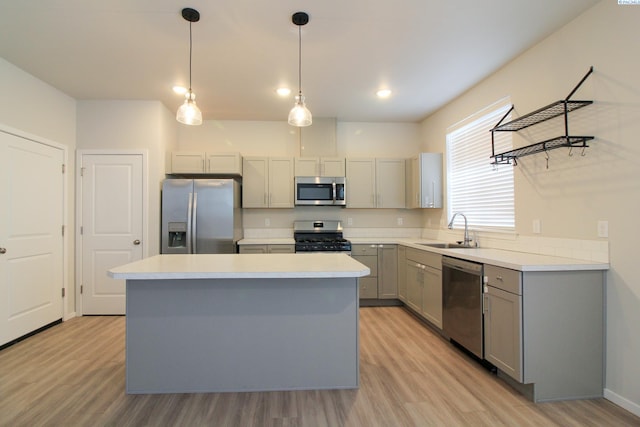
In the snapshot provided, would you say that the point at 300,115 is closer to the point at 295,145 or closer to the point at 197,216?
the point at 197,216

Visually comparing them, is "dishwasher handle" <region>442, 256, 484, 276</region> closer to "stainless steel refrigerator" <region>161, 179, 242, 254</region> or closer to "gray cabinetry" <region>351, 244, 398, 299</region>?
"gray cabinetry" <region>351, 244, 398, 299</region>

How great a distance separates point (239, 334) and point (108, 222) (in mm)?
2768

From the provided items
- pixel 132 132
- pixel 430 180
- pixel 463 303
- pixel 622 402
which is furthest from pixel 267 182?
pixel 622 402

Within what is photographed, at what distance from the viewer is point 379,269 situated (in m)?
4.24

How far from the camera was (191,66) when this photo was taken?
9.85 feet

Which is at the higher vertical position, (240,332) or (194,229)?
(194,229)

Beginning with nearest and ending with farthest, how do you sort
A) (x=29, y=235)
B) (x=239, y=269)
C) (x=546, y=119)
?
(x=239, y=269) < (x=546, y=119) < (x=29, y=235)

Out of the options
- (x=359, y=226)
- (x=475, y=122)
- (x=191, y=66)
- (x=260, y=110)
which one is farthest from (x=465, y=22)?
(x=359, y=226)

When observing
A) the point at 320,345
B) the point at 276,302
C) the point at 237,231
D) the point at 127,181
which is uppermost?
the point at 127,181

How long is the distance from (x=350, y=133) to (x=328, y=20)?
2.54m

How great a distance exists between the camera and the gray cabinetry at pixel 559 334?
2.06 m

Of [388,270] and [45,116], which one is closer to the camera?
[45,116]

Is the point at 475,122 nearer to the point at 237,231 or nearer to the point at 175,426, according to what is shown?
the point at 237,231

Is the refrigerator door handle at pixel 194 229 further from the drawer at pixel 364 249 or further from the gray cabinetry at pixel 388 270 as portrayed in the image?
the gray cabinetry at pixel 388 270
